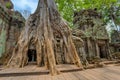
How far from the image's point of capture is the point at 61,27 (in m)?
7.43

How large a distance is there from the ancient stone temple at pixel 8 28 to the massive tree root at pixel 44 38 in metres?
3.23

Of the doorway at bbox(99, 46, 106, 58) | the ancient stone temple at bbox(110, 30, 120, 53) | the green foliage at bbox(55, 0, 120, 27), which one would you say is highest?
the green foliage at bbox(55, 0, 120, 27)

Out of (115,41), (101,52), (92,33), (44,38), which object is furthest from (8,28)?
(115,41)

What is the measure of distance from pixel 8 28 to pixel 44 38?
5871mm

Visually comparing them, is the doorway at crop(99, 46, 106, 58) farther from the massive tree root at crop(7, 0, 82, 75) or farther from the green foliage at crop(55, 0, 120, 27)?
the massive tree root at crop(7, 0, 82, 75)

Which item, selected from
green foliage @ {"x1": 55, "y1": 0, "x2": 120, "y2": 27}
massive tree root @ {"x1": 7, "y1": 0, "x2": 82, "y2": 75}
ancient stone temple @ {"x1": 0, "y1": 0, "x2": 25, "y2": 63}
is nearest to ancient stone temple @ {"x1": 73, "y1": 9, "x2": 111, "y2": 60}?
green foliage @ {"x1": 55, "y1": 0, "x2": 120, "y2": 27}

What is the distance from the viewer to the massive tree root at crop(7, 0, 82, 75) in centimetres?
605

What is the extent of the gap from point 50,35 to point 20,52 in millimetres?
1744

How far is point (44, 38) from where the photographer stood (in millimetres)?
6406

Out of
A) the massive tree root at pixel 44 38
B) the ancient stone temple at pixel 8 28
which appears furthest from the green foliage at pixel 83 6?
the massive tree root at pixel 44 38

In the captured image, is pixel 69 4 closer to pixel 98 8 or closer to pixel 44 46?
pixel 98 8

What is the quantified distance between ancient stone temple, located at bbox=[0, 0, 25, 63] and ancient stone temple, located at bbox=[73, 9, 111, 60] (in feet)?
20.0

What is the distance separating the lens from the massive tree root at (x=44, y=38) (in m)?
6.05

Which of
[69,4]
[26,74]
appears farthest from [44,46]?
[69,4]
